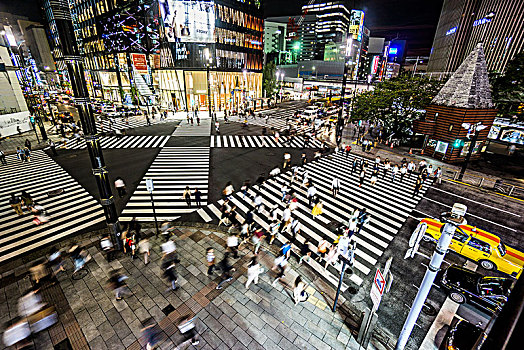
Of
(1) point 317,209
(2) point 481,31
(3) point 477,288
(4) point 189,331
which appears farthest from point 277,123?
(2) point 481,31

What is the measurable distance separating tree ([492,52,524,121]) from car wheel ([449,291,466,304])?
28.7m

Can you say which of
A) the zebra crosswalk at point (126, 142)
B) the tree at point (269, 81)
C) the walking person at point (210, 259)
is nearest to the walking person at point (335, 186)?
the walking person at point (210, 259)

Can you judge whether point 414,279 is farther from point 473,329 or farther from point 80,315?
point 80,315

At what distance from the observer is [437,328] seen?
23.4 feet

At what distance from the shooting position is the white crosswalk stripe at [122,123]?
32.3 metres

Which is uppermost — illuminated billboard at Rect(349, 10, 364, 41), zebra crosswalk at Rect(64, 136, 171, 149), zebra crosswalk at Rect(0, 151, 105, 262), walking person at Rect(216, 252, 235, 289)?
illuminated billboard at Rect(349, 10, 364, 41)

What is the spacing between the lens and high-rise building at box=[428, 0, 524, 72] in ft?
142

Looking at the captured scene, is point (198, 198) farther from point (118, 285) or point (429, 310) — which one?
point (429, 310)

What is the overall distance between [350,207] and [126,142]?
985 inches

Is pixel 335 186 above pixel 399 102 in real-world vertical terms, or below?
below

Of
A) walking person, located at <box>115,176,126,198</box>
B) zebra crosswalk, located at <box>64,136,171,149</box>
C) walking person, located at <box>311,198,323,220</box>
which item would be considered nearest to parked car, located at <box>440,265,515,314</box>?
walking person, located at <box>311,198,323,220</box>

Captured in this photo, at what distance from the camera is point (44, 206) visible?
13305mm

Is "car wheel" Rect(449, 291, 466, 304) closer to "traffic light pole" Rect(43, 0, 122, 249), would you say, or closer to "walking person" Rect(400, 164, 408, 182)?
"walking person" Rect(400, 164, 408, 182)

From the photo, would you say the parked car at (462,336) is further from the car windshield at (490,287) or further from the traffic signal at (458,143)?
the traffic signal at (458,143)
